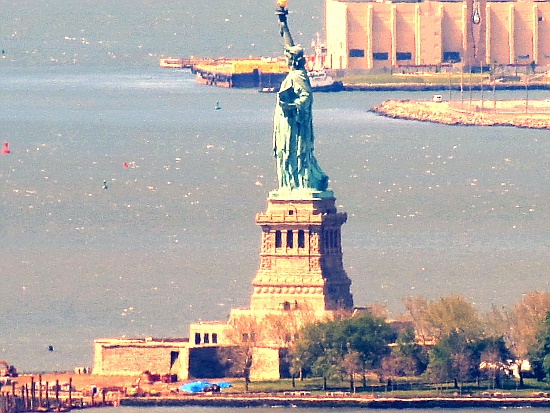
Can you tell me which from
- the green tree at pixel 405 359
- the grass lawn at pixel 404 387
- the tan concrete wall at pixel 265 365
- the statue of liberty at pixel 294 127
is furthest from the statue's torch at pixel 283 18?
the grass lawn at pixel 404 387

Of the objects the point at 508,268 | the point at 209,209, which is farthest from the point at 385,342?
the point at 209,209

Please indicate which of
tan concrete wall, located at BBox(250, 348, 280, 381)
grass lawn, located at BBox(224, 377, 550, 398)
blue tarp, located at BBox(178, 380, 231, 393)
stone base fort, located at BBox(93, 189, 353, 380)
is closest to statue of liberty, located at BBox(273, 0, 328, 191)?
stone base fort, located at BBox(93, 189, 353, 380)

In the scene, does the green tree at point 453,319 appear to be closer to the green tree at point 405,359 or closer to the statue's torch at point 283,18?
the green tree at point 405,359

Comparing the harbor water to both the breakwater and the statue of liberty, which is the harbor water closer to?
the breakwater

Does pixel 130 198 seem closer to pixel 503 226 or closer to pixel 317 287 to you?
pixel 503 226

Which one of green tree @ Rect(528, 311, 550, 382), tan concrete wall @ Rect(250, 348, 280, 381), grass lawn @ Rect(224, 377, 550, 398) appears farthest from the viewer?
tan concrete wall @ Rect(250, 348, 280, 381)

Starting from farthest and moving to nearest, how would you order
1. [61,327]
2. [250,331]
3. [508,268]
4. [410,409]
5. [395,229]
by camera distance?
[395,229]
[508,268]
[61,327]
[250,331]
[410,409]

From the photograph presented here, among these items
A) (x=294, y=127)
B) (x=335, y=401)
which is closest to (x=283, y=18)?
(x=294, y=127)
